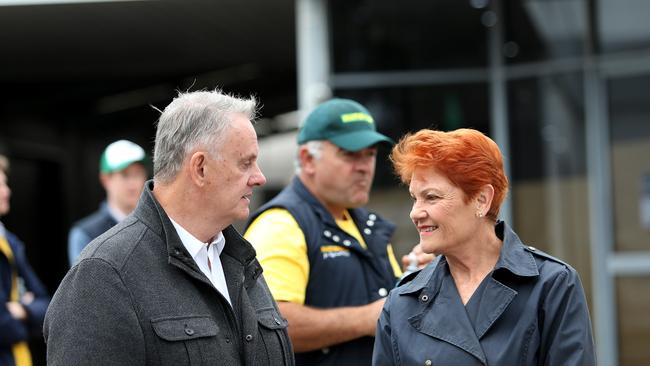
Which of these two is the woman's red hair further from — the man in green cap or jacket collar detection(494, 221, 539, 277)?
the man in green cap

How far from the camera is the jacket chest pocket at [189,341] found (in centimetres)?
269

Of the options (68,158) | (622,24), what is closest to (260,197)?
(68,158)

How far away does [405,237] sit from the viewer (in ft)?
29.8

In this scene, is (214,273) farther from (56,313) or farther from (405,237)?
(405,237)

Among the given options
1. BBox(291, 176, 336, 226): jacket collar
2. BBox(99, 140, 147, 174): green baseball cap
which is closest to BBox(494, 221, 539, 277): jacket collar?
BBox(291, 176, 336, 226): jacket collar

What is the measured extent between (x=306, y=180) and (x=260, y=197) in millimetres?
12283

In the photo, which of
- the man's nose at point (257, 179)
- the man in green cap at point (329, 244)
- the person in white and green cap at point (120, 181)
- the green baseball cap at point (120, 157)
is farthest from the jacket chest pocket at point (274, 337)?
the green baseball cap at point (120, 157)


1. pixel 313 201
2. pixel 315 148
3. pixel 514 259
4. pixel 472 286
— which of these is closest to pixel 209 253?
pixel 472 286

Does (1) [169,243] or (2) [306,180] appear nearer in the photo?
(1) [169,243]

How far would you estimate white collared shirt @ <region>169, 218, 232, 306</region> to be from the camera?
292 centimetres

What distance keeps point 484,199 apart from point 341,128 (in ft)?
4.01

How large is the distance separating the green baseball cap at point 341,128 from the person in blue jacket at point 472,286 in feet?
3.06

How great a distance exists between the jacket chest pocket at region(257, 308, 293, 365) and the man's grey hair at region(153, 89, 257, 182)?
1.88ft

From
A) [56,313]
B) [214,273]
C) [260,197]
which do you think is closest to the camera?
[56,313]
